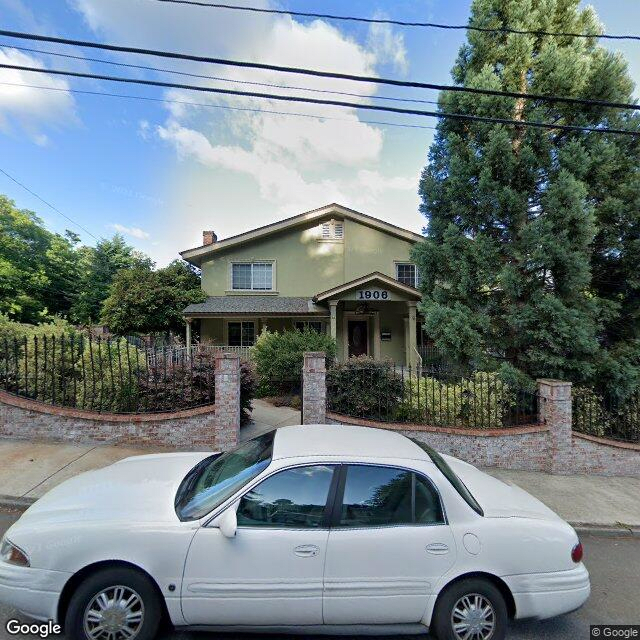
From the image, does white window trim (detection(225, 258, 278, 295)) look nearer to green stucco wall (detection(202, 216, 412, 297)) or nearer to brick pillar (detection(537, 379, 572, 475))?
Answer: green stucco wall (detection(202, 216, 412, 297))

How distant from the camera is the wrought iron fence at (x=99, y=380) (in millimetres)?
6500

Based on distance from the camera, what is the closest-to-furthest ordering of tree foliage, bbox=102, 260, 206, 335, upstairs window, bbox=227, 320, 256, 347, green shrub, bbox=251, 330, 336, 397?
green shrub, bbox=251, 330, 336, 397
tree foliage, bbox=102, 260, 206, 335
upstairs window, bbox=227, 320, 256, 347

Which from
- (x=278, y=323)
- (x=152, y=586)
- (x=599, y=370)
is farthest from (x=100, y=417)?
(x=278, y=323)

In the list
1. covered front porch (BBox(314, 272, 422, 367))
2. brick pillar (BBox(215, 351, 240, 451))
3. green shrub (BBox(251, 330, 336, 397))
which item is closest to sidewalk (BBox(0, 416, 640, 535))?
brick pillar (BBox(215, 351, 240, 451))

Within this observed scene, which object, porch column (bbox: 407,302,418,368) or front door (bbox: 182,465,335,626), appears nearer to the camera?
front door (bbox: 182,465,335,626)

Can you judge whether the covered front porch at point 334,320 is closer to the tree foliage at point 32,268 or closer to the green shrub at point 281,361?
the green shrub at point 281,361

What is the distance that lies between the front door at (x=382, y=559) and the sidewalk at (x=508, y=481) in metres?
3.39

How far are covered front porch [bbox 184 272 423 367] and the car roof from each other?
11.2m

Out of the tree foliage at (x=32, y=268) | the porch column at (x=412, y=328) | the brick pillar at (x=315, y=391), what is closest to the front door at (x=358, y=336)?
the porch column at (x=412, y=328)

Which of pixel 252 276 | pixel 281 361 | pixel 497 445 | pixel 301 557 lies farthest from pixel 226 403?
pixel 252 276

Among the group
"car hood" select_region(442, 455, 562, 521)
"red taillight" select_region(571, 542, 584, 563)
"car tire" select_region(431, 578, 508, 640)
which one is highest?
"car hood" select_region(442, 455, 562, 521)

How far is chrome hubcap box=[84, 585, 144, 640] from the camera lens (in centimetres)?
233

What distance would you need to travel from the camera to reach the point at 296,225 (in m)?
16.6

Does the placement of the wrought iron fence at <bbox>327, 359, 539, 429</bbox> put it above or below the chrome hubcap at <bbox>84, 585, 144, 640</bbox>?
above
